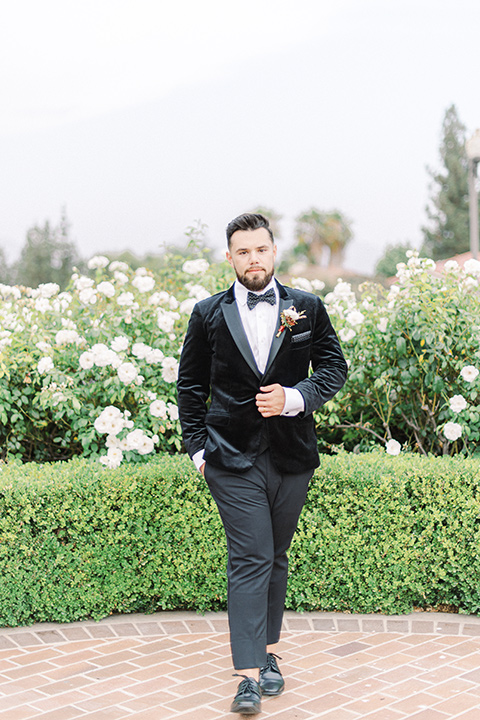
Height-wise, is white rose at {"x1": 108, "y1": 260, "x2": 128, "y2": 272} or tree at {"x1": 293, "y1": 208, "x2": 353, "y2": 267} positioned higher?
tree at {"x1": 293, "y1": 208, "x2": 353, "y2": 267}

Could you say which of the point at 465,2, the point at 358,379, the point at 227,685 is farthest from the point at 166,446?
the point at 465,2

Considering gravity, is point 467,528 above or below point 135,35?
below

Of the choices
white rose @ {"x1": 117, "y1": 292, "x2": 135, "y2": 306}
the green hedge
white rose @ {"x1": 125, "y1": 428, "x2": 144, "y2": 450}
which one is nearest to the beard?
the green hedge

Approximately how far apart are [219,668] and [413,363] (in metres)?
2.18

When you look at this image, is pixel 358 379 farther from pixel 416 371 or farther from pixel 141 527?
pixel 141 527

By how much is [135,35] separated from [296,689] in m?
37.7

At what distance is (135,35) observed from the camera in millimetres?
36531

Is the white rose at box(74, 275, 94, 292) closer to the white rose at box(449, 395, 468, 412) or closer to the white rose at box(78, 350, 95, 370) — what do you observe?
the white rose at box(78, 350, 95, 370)

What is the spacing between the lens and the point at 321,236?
51938 mm

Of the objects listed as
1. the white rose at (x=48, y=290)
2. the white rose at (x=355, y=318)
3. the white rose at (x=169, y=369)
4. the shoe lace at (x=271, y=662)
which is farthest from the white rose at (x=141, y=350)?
the shoe lace at (x=271, y=662)

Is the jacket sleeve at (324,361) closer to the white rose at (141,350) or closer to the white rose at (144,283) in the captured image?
the white rose at (141,350)

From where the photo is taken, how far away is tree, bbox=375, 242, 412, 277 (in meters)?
42.0

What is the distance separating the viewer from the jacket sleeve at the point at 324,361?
2.89 metres

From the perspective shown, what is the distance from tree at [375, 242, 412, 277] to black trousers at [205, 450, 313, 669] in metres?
39.3
